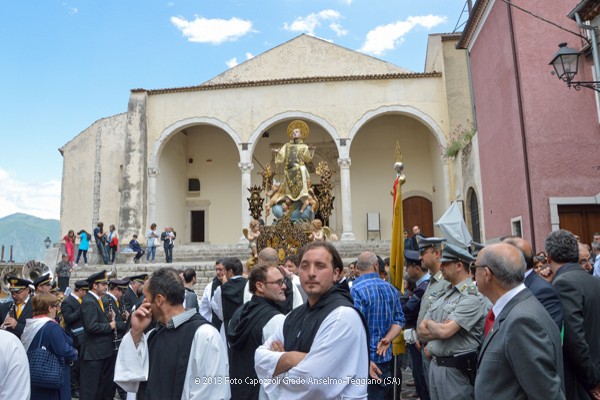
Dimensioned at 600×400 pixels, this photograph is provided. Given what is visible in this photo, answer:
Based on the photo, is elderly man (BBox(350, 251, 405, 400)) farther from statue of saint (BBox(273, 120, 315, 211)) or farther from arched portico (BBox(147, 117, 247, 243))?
arched portico (BBox(147, 117, 247, 243))

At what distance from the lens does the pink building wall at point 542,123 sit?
10391 mm

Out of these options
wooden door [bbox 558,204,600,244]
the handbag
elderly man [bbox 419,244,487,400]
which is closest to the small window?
wooden door [bbox 558,204,600,244]

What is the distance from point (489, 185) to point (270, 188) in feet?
21.6

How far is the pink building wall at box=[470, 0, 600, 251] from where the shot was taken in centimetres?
1039

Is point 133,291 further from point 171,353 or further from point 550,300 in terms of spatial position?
point 550,300

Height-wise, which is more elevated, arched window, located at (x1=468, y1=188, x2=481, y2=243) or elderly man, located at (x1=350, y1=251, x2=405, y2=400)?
arched window, located at (x1=468, y1=188, x2=481, y2=243)

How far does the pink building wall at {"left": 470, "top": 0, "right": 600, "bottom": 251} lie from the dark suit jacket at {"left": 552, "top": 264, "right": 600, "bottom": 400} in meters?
7.86

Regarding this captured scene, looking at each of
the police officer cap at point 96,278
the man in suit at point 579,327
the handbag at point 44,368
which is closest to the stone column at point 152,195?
the police officer cap at point 96,278

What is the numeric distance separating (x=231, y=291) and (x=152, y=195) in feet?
54.6

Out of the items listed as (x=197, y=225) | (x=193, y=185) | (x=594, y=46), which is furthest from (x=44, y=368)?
(x=193, y=185)

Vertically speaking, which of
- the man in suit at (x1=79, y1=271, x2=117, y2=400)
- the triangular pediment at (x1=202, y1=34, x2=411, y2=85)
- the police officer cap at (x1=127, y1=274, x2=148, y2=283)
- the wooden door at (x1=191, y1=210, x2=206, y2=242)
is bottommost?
the man in suit at (x1=79, y1=271, x2=117, y2=400)

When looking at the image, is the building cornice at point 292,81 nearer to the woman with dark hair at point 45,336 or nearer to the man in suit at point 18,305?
the man in suit at point 18,305

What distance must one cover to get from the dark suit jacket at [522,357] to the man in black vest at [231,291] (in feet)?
8.08

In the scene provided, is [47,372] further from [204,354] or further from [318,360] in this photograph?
[318,360]
